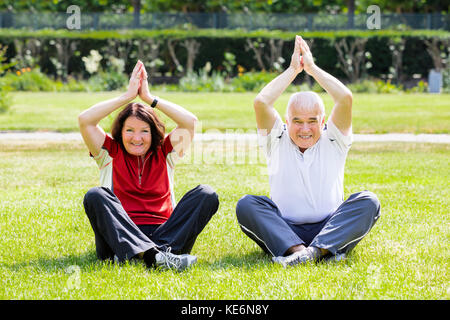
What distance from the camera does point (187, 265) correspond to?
4199mm

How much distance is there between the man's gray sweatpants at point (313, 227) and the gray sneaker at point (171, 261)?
516 millimetres

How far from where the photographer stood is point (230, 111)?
13.9 m

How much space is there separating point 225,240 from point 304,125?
1147mm

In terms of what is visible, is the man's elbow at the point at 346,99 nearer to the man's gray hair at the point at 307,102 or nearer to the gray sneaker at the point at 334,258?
the man's gray hair at the point at 307,102

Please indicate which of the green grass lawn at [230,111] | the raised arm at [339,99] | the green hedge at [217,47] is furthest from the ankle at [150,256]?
the green hedge at [217,47]

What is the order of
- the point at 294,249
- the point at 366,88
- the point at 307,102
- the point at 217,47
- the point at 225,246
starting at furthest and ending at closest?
the point at 217,47 → the point at 366,88 → the point at 225,246 → the point at 307,102 → the point at 294,249

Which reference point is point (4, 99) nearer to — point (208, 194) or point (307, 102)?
point (208, 194)

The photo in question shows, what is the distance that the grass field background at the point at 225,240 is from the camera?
12.4ft

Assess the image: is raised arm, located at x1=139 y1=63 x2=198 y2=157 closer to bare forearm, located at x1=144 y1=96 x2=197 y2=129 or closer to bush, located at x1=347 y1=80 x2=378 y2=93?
bare forearm, located at x1=144 y1=96 x2=197 y2=129

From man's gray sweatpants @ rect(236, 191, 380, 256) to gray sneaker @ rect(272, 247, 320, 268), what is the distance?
0.18 feet

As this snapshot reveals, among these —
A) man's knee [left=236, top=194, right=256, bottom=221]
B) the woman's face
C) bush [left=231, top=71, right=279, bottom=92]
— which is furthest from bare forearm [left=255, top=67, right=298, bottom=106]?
bush [left=231, top=71, right=279, bottom=92]

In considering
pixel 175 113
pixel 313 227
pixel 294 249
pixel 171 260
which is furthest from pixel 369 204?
pixel 175 113
